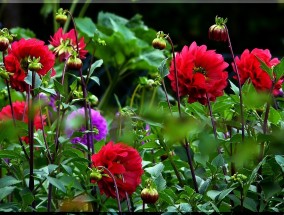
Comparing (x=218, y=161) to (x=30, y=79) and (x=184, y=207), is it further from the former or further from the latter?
(x=30, y=79)

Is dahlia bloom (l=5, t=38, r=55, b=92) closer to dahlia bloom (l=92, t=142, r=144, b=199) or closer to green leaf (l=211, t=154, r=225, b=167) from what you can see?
dahlia bloom (l=92, t=142, r=144, b=199)

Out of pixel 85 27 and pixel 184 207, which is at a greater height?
pixel 85 27

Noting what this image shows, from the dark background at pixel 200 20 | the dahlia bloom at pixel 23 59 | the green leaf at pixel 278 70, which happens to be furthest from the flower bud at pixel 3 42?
the dark background at pixel 200 20

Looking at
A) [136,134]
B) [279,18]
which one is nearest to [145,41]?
[136,134]

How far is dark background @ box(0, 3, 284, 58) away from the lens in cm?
491

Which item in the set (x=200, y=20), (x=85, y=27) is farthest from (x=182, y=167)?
(x=200, y=20)

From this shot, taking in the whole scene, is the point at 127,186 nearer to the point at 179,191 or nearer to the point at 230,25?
the point at 179,191

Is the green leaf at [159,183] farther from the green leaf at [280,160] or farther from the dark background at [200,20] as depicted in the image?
the dark background at [200,20]

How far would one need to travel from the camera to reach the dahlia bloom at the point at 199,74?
1170mm

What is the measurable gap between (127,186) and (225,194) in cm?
14

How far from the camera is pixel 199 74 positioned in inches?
46.0

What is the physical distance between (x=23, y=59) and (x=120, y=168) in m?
0.24

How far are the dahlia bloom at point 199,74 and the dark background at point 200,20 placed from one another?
11.9 ft

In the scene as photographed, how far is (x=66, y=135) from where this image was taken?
1541 mm
